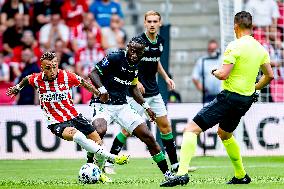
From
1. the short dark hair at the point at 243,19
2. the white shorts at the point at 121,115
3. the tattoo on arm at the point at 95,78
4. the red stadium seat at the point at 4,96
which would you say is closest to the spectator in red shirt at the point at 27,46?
the red stadium seat at the point at 4,96

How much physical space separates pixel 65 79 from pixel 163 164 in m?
1.94

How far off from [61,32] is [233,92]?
1203cm

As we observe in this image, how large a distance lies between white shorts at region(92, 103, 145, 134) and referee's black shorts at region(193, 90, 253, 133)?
52.6 inches

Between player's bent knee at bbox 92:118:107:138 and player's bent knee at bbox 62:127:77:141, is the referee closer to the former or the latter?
player's bent knee at bbox 62:127:77:141

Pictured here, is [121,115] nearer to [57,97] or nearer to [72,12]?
[57,97]

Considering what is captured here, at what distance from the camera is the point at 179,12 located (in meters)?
26.9

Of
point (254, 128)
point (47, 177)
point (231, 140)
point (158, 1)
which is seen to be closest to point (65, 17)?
point (158, 1)

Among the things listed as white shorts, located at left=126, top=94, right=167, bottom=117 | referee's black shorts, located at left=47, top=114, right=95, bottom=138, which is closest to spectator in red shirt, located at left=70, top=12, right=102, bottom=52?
white shorts, located at left=126, top=94, right=167, bottom=117

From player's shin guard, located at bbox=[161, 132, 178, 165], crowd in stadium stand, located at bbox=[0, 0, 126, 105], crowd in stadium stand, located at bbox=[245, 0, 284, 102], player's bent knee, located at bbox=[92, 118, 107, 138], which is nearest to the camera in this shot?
player's bent knee, located at bbox=[92, 118, 107, 138]

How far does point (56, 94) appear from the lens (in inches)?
516

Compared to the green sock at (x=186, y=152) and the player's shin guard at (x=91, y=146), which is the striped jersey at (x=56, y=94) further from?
the green sock at (x=186, y=152)

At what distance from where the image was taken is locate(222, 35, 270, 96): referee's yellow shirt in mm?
11508

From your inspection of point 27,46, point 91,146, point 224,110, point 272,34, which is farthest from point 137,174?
point 27,46

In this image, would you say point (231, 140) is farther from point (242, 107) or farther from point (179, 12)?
point (179, 12)
